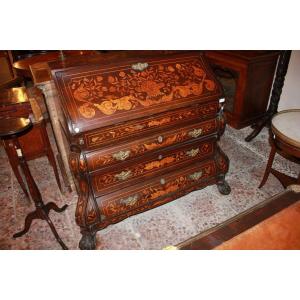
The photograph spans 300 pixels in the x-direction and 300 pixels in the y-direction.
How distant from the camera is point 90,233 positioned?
216 centimetres

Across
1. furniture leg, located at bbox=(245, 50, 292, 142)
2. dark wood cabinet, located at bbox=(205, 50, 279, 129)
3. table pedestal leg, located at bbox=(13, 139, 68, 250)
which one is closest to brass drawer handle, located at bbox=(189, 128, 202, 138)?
furniture leg, located at bbox=(245, 50, 292, 142)

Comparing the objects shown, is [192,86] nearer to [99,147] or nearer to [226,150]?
[99,147]

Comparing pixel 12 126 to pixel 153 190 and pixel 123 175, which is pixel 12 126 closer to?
pixel 123 175

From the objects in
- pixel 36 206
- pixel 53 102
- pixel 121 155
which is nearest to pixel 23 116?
pixel 53 102

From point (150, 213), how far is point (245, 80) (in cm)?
220

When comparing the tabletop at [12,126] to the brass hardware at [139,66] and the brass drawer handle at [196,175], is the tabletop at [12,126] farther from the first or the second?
the brass drawer handle at [196,175]

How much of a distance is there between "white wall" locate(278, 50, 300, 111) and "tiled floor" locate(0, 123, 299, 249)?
0.92 metres

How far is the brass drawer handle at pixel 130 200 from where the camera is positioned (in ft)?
7.09

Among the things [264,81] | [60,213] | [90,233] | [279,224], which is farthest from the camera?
[264,81]

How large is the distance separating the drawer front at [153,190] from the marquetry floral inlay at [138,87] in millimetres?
720

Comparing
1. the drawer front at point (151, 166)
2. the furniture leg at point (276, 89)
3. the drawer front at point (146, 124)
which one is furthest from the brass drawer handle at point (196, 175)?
the furniture leg at point (276, 89)

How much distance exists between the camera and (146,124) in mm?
1943
